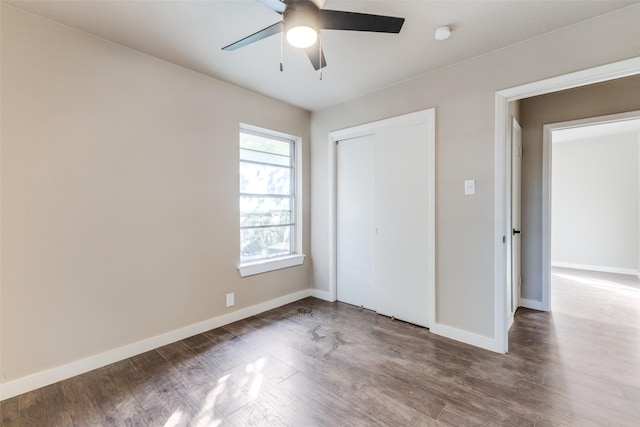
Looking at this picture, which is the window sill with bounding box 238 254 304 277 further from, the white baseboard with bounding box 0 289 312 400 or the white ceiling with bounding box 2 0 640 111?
the white ceiling with bounding box 2 0 640 111

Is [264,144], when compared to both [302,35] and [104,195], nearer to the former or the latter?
[104,195]

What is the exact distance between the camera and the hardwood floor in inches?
63.3

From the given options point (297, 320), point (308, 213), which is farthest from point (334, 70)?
point (297, 320)

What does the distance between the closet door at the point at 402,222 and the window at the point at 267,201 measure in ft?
3.81

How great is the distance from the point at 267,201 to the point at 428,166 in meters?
1.90

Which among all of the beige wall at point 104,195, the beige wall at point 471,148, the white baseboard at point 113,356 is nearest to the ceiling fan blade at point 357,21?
the beige wall at point 471,148

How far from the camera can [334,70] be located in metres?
2.64

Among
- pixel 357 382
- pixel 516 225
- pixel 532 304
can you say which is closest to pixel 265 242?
pixel 357 382

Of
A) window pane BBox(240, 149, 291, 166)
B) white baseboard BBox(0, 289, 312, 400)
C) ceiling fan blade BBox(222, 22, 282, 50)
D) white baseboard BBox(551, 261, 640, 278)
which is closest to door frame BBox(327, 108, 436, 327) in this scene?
window pane BBox(240, 149, 291, 166)

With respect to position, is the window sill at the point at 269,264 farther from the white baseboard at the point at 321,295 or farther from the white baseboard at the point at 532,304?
the white baseboard at the point at 532,304

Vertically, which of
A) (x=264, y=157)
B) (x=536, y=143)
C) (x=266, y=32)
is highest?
(x=266, y=32)

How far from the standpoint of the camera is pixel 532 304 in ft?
11.0

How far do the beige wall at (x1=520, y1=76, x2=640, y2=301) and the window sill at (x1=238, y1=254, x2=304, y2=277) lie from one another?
9.51ft

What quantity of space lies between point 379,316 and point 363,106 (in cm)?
248
